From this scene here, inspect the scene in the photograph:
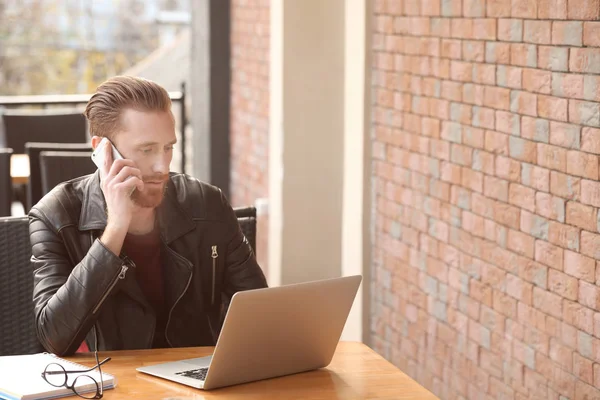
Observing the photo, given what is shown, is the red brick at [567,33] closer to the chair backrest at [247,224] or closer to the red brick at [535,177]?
the red brick at [535,177]

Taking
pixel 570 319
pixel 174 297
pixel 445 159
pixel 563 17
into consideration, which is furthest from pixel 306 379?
pixel 445 159

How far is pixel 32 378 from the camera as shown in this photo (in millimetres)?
2029

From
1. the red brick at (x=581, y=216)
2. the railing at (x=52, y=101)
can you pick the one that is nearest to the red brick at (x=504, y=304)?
the red brick at (x=581, y=216)

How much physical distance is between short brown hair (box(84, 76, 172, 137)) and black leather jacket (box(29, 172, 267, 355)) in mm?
149

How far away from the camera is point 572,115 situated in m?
2.78

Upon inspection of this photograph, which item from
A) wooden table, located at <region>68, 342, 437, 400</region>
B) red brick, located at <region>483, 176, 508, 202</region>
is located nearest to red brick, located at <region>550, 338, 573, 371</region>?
red brick, located at <region>483, 176, 508, 202</region>

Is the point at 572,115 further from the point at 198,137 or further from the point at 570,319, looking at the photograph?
the point at 198,137

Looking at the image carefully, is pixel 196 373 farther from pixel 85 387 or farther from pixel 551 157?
pixel 551 157

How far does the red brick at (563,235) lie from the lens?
280 centimetres

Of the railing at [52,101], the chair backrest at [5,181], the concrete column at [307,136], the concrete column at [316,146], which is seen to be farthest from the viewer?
the railing at [52,101]

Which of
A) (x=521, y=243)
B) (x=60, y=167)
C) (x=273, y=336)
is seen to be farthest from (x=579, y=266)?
(x=60, y=167)

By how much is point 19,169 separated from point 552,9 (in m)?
2.86

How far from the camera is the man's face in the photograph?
2480 millimetres

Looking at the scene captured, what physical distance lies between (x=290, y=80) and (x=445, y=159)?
49.8 inches
